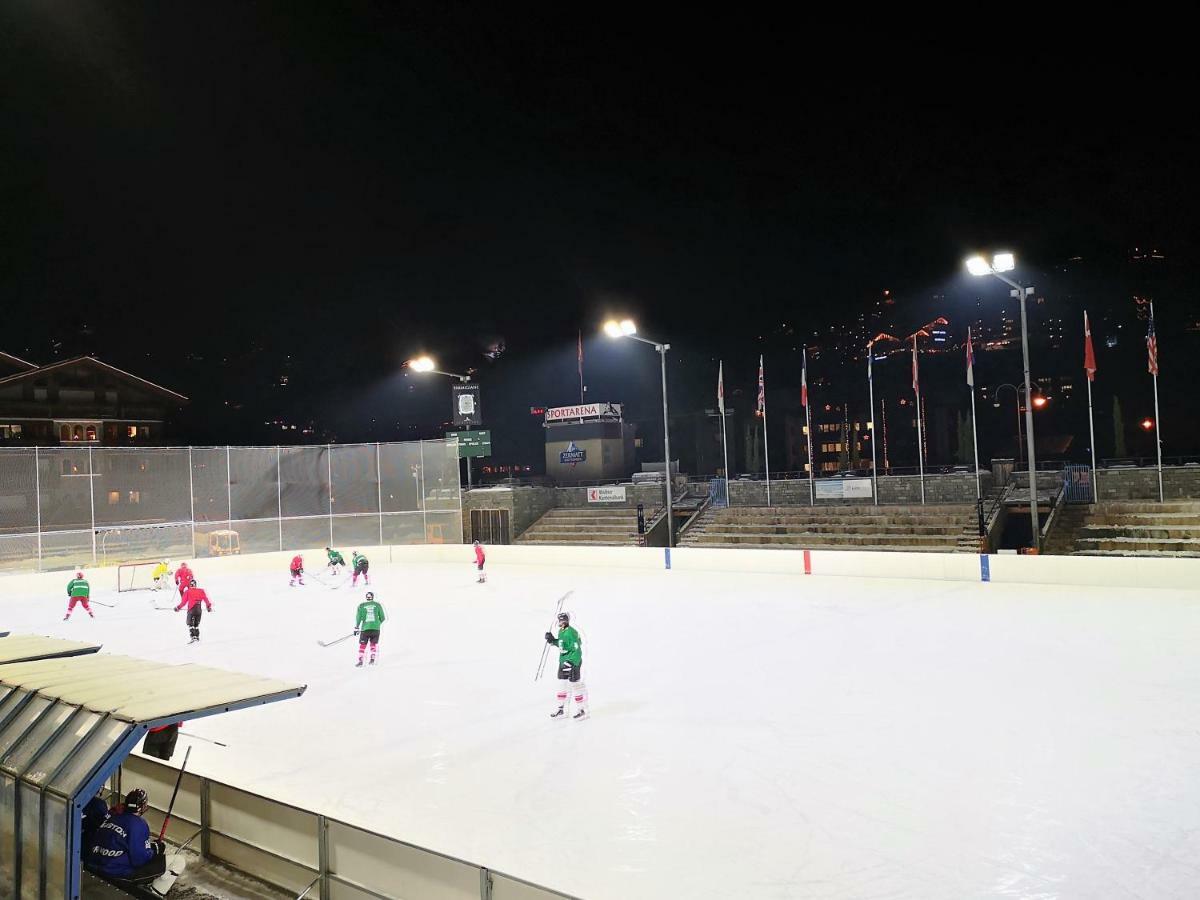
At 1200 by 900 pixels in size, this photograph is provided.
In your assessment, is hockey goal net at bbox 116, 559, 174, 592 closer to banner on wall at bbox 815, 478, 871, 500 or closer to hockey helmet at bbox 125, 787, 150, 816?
hockey helmet at bbox 125, 787, 150, 816

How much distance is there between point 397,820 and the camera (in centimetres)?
687

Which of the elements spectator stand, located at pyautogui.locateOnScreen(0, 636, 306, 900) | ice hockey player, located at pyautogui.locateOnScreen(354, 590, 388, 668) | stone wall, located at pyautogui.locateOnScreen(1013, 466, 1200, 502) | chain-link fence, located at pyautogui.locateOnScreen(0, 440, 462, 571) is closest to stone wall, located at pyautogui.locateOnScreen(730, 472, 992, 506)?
stone wall, located at pyautogui.locateOnScreen(1013, 466, 1200, 502)

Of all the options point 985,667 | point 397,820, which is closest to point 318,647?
point 397,820

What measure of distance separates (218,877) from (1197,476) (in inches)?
1257

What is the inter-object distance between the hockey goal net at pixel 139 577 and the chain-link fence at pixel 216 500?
22.4 inches

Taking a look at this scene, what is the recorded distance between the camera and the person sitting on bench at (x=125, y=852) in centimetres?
532

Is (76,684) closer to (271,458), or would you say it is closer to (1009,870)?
(1009,870)

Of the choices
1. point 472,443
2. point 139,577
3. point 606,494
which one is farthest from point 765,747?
point 606,494

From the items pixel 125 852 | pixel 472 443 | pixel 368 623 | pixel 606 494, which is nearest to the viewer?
pixel 125 852

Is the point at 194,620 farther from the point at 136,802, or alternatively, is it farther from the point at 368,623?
the point at 136,802

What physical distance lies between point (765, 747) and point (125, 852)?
234 inches

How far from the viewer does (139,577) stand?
2722cm

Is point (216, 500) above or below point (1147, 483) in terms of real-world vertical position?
above

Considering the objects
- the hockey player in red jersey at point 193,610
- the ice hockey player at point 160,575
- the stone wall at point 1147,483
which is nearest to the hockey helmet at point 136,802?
the hockey player in red jersey at point 193,610
